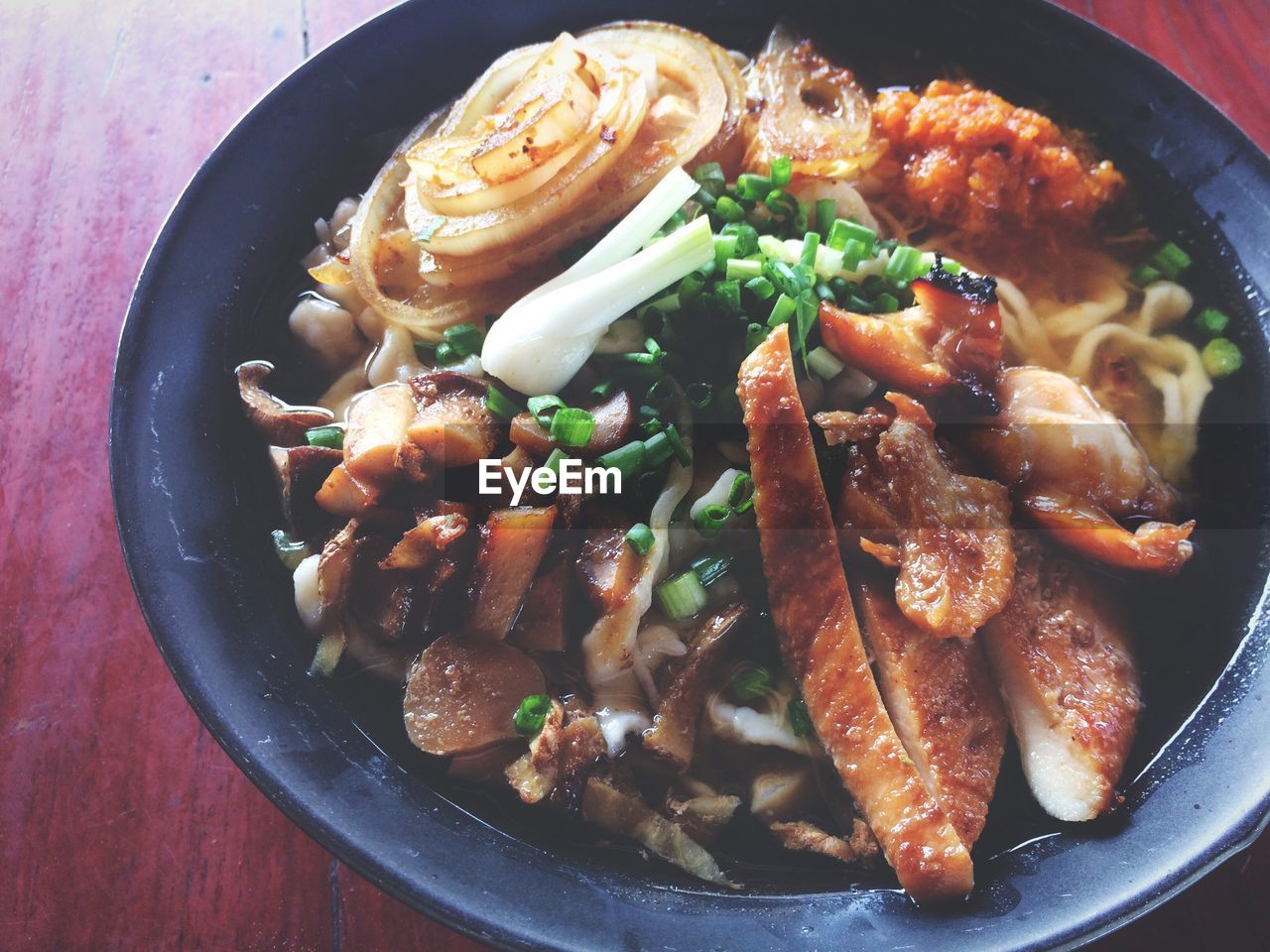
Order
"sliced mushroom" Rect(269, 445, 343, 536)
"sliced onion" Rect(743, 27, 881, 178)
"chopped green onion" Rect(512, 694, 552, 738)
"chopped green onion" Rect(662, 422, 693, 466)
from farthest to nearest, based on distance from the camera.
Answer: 1. "sliced onion" Rect(743, 27, 881, 178)
2. "sliced mushroom" Rect(269, 445, 343, 536)
3. "chopped green onion" Rect(662, 422, 693, 466)
4. "chopped green onion" Rect(512, 694, 552, 738)

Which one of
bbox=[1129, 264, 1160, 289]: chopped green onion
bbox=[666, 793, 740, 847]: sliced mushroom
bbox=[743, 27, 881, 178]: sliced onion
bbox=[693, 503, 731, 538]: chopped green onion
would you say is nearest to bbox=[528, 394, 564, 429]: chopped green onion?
bbox=[693, 503, 731, 538]: chopped green onion

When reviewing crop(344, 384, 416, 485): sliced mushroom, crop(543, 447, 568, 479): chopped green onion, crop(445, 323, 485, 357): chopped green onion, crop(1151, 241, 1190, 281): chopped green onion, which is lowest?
crop(344, 384, 416, 485): sliced mushroom

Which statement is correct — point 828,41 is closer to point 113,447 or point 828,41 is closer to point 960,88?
point 960,88

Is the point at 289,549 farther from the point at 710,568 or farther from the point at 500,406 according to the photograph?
the point at 710,568

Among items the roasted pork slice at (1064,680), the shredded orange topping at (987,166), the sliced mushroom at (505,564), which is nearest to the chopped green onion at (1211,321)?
the shredded orange topping at (987,166)

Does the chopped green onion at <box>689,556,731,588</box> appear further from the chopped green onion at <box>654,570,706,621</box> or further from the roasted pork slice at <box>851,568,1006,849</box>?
the roasted pork slice at <box>851,568,1006,849</box>

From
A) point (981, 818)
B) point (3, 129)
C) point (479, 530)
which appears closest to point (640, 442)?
point (479, 530)
